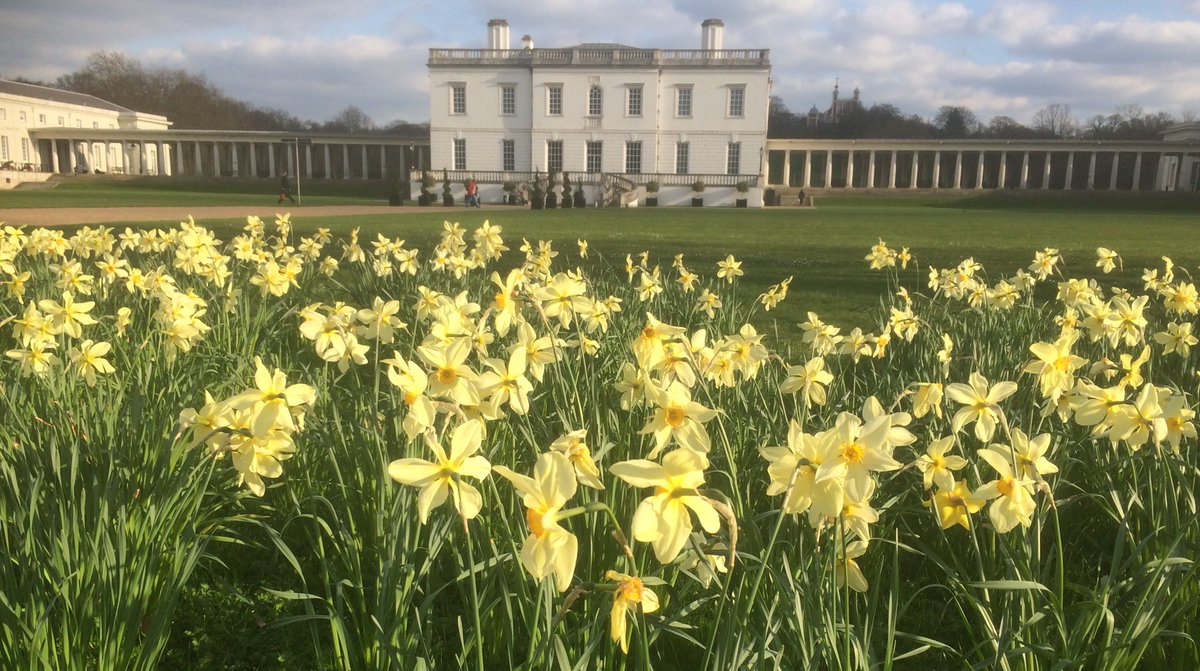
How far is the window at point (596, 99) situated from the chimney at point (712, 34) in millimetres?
7159

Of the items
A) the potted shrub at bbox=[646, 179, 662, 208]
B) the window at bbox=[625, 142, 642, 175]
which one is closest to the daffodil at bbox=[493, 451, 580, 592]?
the potted shrub at bbox=[646, 179, 662, 208]

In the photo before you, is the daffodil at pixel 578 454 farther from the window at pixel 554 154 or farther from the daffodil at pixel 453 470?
the window at pixel 554 154

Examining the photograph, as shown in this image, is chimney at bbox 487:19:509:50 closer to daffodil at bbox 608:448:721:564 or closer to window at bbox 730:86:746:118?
window at bbox 730:86:746:118

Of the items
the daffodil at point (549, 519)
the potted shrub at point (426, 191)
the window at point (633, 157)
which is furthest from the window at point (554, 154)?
the daffodil at point (549, 519)

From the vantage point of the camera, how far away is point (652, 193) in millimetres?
45031

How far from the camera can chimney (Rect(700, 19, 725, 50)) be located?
5084cm

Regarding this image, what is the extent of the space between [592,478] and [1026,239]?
1717 centimetres

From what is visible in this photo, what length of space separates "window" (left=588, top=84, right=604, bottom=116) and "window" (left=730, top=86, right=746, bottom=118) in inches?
297

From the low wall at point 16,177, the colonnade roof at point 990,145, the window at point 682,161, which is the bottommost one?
the low wall at point 16,177

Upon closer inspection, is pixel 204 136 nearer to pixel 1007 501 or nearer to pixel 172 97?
pixel 172 97

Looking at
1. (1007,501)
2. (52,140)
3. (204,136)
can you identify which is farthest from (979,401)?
(52,140)

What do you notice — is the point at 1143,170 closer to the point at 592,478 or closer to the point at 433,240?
the point at 433,240

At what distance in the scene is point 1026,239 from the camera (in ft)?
52.9

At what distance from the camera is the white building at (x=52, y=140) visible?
61375 mm
